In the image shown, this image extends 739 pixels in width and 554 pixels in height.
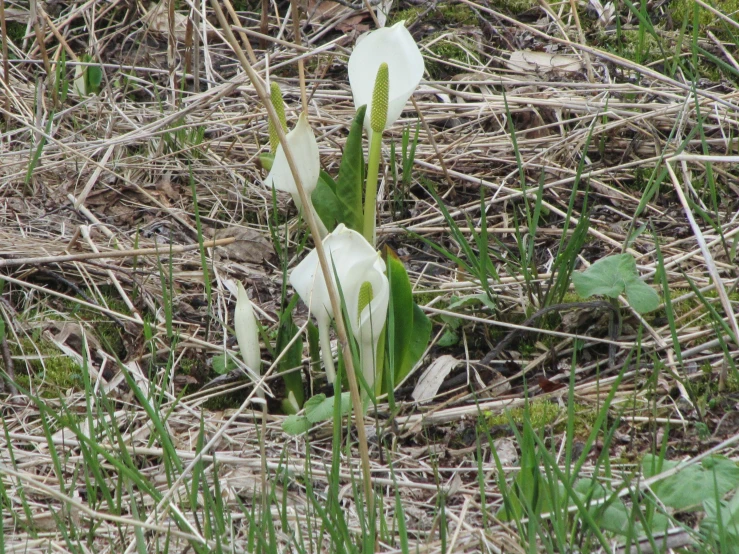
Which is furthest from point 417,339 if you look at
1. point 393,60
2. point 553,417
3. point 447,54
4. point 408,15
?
point 408,15

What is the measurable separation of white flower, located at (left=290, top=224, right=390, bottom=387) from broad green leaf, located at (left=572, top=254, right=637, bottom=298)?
0.42 metres

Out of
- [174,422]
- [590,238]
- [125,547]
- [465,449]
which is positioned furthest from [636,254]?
[125,547]

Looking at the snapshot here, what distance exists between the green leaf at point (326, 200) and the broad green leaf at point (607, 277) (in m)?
0.50

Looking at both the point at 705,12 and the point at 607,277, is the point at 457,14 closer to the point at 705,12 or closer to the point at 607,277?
the point at 705,12

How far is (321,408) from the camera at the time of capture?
1.41 meters

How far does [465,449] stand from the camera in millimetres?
1450

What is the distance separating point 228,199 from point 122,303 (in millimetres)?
556

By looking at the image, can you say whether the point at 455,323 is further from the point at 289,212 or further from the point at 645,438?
the point at 289,212

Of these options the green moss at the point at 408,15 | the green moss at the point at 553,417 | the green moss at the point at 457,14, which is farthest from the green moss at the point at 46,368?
the green moss at the point at 457,14

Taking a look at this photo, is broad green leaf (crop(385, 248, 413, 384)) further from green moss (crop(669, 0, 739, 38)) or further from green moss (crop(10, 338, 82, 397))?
green moss (crop(669, 0, 739, 38))

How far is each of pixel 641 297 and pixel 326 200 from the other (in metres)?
0.66

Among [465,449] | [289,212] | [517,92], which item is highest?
[517,92]

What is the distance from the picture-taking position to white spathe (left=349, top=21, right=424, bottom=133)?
1.52 meters

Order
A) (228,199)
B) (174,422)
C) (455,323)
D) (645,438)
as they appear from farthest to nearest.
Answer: (228,199) < (455,323) < (174,422) < (645,438)
